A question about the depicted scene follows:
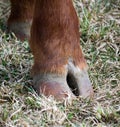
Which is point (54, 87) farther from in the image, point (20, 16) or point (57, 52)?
point (20, 16)

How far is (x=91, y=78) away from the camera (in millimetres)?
2322

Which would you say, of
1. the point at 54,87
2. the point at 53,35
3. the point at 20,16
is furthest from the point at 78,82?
the point at 20,16

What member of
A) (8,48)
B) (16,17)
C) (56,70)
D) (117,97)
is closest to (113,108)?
(117,97)

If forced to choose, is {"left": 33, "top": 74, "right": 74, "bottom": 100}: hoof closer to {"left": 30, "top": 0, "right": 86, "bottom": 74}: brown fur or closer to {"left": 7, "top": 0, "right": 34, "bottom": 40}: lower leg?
{"left": 30, "top": 0, "right": 86, "bottom": 74}: brown fur

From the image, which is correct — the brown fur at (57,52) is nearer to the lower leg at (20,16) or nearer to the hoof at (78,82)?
the hoof at (78,82)

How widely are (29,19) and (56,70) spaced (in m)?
0.64

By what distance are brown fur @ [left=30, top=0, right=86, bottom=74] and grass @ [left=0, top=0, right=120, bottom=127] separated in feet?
0.46

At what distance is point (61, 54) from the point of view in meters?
2.15

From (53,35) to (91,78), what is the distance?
0.29 metres

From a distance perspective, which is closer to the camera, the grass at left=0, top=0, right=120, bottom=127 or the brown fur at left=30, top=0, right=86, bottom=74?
the grass at left=0, top=0, right=120, bottom=127

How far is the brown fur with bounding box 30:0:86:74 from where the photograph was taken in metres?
2.13

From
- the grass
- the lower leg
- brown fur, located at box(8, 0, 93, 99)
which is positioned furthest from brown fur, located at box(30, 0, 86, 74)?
the lower leg

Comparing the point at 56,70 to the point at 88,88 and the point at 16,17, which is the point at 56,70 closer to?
the point at 88,88

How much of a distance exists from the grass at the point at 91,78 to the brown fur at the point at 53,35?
0.14 metres
